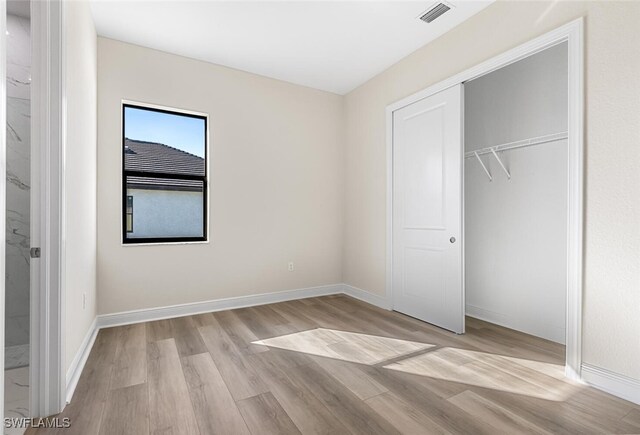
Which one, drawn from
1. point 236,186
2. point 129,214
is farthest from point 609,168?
point 129,214

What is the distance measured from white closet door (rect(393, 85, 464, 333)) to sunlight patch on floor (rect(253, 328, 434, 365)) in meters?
0.65

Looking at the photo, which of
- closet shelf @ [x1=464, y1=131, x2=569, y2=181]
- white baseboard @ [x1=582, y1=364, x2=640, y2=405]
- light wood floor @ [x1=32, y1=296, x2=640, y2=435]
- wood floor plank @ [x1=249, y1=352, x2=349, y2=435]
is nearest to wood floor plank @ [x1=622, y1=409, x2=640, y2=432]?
light wood floor @ [x1=32, y1=296, x2=640, y2=435]

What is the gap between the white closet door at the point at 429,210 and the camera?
2.96 meters

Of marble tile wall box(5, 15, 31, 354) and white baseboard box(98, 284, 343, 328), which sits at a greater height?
marble tile wall box(5, 15, 31, 354)

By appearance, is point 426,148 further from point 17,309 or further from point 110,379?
point 17,309

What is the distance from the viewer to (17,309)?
7.94 ft

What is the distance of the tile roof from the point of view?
3.30m

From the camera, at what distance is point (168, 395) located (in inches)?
75.5

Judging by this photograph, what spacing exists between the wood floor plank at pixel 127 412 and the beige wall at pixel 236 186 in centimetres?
145

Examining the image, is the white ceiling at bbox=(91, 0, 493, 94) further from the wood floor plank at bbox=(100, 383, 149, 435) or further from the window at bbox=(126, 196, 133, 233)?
the wood floor plank at bbox=(100, 383, 149, 435)

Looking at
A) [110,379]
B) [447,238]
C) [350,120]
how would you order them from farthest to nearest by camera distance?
[350,120] < [447,238] < [110,379]

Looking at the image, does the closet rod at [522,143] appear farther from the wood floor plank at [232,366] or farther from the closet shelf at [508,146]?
the wood floor plank at [232,366]

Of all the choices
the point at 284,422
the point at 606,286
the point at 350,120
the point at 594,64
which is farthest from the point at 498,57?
the point at 284,422

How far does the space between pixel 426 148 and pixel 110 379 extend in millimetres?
3241
